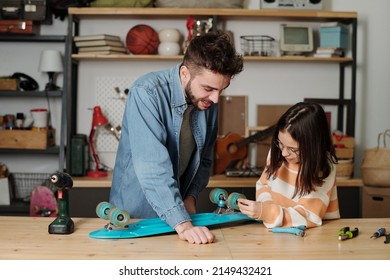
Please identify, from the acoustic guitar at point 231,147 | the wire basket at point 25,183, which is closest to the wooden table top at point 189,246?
the acoustic guitar at point 231,147

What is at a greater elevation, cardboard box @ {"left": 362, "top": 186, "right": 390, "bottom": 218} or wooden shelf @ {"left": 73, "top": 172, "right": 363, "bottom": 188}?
wooden shelf @ {"left": 73, "top": 172, "right": 363, "bottom": 188}

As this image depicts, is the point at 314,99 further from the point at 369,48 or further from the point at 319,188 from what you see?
the point at 319,188

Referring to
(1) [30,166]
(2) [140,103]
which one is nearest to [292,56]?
(1) [30,166]

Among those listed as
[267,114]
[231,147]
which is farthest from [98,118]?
[267,114]

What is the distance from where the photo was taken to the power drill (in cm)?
198

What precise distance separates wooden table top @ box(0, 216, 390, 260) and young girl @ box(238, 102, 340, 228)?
0.07m

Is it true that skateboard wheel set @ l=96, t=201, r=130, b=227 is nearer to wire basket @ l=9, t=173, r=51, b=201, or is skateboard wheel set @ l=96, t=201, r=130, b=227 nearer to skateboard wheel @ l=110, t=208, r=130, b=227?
skateboard wheel @ l=110, t=208, r=130, b=227

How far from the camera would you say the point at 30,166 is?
183 inches

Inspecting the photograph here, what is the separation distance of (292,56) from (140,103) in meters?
2.43

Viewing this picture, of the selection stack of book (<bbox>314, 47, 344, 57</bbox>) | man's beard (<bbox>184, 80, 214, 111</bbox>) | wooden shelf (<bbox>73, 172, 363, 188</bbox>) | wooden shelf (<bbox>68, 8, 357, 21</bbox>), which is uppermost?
wooden shelf (<bbox>68, 8, 357, 21</bbox>)

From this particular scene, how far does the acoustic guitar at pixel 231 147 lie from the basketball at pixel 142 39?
84cm

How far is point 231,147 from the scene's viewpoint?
4430 millimetres

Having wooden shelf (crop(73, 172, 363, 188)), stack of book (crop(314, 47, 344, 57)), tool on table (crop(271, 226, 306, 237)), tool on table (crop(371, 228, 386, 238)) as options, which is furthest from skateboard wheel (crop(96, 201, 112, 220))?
stack of book (crop(314, 47, 344, 57))

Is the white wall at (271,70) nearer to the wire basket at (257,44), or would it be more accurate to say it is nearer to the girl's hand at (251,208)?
the wire basket at (257,44)
